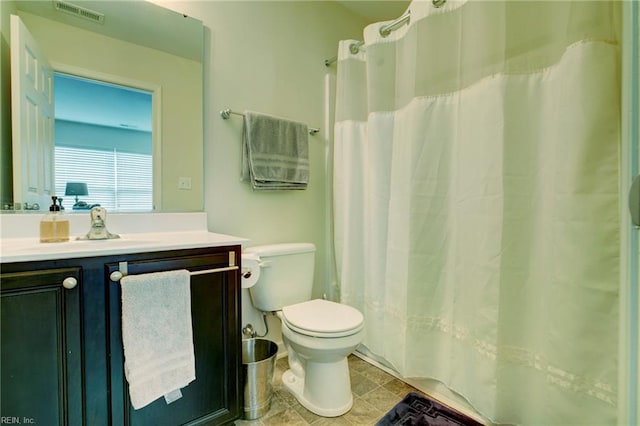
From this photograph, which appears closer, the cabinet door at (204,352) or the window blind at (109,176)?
the cabinet door at (204,352)

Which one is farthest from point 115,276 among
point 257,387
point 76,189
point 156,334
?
point 257,387

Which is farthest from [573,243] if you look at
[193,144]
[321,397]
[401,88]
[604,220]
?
[193,144]

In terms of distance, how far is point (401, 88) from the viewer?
1586mm

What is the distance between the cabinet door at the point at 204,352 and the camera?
100cm

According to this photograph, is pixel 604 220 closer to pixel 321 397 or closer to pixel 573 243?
pixel 573 243

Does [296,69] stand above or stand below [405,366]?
above

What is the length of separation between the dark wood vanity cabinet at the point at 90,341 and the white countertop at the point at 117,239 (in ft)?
0.10

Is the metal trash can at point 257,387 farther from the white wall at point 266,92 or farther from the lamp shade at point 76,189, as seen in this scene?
the lamp shade at point 76,189

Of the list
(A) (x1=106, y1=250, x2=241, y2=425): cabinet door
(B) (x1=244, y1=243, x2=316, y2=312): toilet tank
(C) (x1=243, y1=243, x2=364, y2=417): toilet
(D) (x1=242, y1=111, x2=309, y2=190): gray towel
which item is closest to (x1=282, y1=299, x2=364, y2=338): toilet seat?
(C) (x1=243, y1=243, x2=364, y2=417): toilet

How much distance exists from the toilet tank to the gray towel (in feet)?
1.29

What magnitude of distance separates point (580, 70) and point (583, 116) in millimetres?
153

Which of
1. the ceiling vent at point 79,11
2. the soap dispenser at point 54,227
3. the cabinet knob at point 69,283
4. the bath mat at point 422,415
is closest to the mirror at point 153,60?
the ceiling vent at point 79,11

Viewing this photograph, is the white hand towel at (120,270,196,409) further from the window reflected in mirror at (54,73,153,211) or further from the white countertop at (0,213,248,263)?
the window reflected in mirror at (54,73,153,211)

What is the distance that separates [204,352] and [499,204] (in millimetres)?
1307
